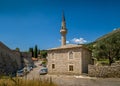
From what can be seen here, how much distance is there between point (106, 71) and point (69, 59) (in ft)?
22.5

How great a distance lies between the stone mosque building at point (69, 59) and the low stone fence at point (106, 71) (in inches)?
102

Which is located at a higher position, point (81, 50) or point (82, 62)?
point (81, 50)

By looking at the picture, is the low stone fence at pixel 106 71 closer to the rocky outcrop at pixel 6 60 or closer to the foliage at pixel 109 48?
the foliage at pixel 109 48

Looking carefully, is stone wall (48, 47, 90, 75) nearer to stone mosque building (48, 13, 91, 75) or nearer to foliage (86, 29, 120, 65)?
stone mosque building (48, 13, 91, 75)

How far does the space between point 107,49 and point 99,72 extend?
17.4ft

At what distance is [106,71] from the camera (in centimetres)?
2695

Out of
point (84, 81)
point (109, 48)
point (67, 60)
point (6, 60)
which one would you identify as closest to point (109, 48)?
point (109, 48)

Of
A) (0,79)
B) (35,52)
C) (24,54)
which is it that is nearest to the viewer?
(0,79)

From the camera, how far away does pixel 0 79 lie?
11.3 metres

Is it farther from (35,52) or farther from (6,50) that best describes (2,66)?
(35,52)

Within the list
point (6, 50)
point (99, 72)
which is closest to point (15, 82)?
point (99, 72)

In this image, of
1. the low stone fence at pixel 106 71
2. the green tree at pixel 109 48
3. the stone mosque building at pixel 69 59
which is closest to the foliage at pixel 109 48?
the green tree at pixel 109 48

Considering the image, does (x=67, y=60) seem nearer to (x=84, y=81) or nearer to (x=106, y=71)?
(x=106, y=71)

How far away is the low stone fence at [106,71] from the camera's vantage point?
1038 inches
